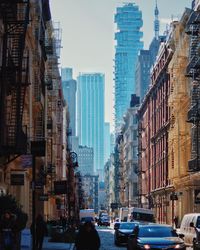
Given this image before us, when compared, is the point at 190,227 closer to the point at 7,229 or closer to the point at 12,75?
the point at 12,75

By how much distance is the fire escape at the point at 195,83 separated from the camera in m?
58.1

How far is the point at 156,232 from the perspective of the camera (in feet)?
83.3

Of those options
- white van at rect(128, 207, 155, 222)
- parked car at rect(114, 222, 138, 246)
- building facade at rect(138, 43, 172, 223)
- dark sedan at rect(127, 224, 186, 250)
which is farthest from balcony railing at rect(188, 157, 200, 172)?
dark sedan at rect(127, 224, 186, 250)

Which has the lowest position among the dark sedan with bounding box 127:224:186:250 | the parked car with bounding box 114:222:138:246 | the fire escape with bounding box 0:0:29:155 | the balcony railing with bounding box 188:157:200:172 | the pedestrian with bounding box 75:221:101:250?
the parked car with bounding box 114:222:138:246

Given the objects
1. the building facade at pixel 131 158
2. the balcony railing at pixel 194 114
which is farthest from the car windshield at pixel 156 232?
the building facade at pixel 131 158

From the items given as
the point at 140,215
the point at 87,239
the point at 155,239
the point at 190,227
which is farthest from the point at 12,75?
the point at 140,215

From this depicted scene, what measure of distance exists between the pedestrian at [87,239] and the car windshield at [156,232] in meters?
9.27

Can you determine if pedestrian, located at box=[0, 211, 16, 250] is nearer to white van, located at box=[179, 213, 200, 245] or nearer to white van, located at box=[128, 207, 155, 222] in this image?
white van, located at box=[179, 213, 200, 245]

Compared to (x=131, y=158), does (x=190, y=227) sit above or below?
below

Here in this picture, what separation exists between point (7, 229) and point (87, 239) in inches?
200

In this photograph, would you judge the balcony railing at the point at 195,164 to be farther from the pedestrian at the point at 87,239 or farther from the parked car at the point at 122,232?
the pedestrian at the point at 87,239

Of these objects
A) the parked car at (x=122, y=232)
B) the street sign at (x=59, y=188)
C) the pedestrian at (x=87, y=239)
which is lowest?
the parked car at (x=122, y=232)

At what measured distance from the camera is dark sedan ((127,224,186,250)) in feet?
76.3

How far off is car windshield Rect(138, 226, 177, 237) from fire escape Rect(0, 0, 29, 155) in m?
6.58
